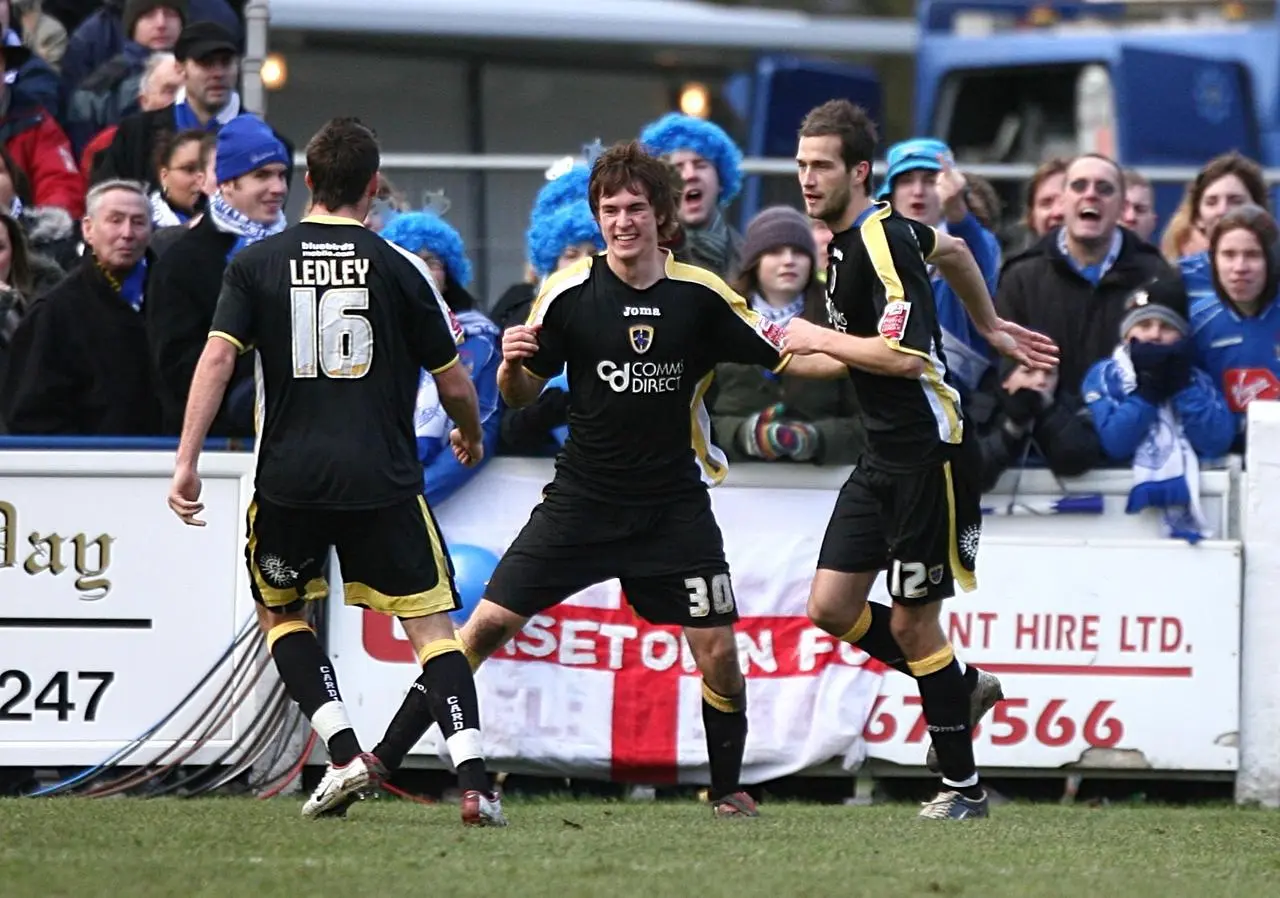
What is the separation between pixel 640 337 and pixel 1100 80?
1064cm

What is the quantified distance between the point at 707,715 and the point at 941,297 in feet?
7.19

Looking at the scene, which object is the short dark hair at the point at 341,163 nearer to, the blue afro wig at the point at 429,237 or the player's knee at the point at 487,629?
the player's knee at the point at 487,629

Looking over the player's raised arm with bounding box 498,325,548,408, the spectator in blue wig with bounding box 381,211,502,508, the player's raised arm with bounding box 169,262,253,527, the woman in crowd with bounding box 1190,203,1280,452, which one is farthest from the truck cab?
the player's raised arm with bounding box 169,262,253,527

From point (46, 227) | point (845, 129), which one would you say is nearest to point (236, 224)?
point (46, 227)

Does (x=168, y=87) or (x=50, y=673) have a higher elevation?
(x=168, y=87)

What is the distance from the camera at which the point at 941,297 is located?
950 cm

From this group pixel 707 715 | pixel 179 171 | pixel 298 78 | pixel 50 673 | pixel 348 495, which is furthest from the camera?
pixel 298 78

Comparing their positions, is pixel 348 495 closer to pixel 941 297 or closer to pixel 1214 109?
pixel 941 297

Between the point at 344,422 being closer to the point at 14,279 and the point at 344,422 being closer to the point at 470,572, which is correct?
the point at 470,572

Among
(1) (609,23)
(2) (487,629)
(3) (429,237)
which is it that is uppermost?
(1) (609,23)

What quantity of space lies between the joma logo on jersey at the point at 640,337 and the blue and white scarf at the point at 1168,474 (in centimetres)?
256

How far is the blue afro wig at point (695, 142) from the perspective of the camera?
33.6ft

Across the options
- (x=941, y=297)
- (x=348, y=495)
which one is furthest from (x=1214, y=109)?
(x=348, y=495)

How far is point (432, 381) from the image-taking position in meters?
9.44
